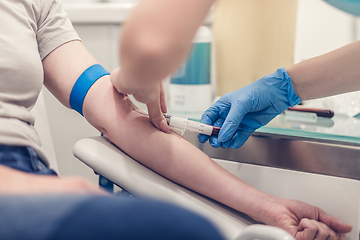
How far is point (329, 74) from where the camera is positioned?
792 millimetres

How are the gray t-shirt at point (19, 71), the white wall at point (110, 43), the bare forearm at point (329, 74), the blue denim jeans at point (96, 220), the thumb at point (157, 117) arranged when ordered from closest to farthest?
the blue denim jeans at point (96, 220), the gray t-shirt at point (19, 71), the thumb at point (157, 117), the bare forearm at point (329, 74), the white wall at point (110, 43)

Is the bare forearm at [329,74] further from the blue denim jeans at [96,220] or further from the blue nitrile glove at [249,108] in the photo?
the blue denim jeans at [96,220]

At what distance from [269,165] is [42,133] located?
713mm

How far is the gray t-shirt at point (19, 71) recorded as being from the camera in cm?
56

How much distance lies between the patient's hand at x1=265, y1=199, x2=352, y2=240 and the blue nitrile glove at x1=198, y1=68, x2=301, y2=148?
211 mm

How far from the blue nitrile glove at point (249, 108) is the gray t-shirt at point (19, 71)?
44 centimetres

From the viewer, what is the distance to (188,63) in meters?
1.09

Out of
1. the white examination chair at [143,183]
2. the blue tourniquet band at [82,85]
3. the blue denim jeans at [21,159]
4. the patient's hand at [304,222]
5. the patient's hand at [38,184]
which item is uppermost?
the blue tourniquet band at [82,85]

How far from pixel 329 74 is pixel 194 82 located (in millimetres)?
474

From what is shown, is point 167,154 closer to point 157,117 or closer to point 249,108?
point 157,117

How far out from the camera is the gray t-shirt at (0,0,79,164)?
557 millimetres

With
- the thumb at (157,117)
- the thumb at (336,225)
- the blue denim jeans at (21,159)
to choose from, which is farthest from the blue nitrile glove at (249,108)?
the blue denim jeans at (21,159)

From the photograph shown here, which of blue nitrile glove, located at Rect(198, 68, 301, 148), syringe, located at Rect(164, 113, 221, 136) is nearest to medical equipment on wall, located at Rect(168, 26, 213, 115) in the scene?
blue nitrile glove, located at Rect(198, 68, 301, 148)

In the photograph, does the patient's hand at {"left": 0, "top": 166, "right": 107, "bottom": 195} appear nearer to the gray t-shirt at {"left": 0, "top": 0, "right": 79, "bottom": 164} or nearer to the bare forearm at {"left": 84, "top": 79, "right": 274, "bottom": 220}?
the gray t-shirt at {"left": 0, "top": 0, "right": 79, "bottom": 164}
